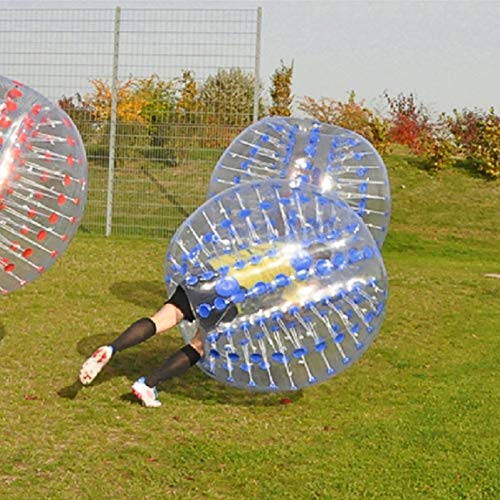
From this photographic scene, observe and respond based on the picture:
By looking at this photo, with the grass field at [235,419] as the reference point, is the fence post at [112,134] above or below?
above

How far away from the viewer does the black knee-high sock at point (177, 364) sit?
17.0 ft

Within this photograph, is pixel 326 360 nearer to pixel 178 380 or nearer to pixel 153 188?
pixel 178 380

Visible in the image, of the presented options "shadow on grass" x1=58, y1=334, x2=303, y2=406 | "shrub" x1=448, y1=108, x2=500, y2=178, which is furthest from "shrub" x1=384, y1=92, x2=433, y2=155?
"shadow on grass" x1=58, y1=334, x2=303, y2=406

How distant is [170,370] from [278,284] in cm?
89

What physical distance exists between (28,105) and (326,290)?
205 cm

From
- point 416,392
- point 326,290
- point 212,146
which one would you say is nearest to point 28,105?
point 326,290

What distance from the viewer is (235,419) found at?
17.4ft

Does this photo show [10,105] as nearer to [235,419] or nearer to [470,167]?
[235,419]

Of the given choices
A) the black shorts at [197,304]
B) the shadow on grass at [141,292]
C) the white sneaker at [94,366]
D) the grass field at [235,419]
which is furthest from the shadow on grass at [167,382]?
the shadow on grass at [141,292]

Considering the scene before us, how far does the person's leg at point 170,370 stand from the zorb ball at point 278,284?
11 cm

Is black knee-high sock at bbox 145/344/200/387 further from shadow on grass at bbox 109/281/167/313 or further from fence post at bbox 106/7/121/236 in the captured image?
fence post at bbox 106/7/121/236

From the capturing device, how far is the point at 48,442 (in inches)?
185

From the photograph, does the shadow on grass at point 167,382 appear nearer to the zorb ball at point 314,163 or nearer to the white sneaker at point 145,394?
the white sneaker at point 145,394

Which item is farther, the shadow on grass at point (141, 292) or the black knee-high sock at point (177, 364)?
the shadow on grass at point (141, 292)
